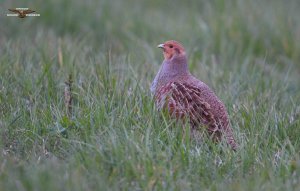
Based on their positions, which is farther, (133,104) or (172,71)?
(172,71)

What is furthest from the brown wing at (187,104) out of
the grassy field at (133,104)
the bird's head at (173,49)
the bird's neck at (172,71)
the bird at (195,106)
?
the bird's head at (173,49)

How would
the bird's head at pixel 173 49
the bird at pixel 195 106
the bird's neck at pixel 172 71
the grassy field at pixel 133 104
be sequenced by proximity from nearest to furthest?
the grassy field at pixel 133 104 → the bird at pixel 195 106 → the bird's neck at pixel 172 71 → the bird's head at pixel 173 49

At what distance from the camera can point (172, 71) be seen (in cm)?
557

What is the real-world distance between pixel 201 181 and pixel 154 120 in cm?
78

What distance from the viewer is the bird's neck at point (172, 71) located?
18.0ft

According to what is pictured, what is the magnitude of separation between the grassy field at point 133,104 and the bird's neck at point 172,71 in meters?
0.17

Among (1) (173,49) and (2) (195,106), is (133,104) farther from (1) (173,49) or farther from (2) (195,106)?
(1) (173,49)

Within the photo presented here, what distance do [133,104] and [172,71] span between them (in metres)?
0.62

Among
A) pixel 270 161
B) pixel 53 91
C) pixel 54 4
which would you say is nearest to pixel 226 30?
pixel 54 4

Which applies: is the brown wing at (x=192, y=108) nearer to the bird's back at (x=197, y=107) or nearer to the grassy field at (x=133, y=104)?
the bird's back at (x=197, y=107)

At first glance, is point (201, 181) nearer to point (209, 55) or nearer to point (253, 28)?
point (209, 55)

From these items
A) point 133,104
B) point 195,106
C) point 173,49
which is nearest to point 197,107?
point 195,106

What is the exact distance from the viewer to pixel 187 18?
9570 mm

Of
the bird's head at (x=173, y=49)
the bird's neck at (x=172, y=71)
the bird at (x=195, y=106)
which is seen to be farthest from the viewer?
the bird's head at (x=173, y=49)
